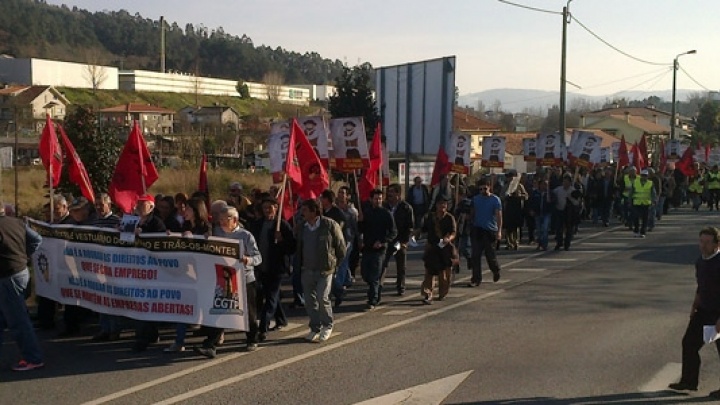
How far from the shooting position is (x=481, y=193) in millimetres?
13656

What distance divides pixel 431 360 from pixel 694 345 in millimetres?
2617

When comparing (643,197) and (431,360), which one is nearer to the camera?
(431,360)

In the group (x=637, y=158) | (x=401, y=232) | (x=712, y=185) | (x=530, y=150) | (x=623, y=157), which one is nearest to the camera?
(x=401, y=232)

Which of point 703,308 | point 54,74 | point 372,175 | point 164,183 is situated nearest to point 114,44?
point 54,74

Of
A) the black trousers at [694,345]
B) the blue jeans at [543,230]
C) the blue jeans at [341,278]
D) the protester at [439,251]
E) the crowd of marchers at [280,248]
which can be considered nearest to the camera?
the black trousers at [694,345]

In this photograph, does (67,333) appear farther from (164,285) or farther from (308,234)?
(308,234)

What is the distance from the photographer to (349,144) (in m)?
15.0

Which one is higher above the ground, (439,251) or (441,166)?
(441,166)

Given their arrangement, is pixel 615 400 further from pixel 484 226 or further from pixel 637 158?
pixel 637 158

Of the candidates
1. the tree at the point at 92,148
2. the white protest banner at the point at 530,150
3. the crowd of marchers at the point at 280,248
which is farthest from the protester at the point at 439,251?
the white protest banner at the point at 530,150

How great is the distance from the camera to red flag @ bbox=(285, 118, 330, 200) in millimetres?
11570

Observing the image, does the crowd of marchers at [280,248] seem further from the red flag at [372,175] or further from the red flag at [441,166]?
the red flag at [372,175]

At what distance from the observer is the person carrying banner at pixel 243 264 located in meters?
8.99

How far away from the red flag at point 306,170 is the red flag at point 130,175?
2.12 metres
